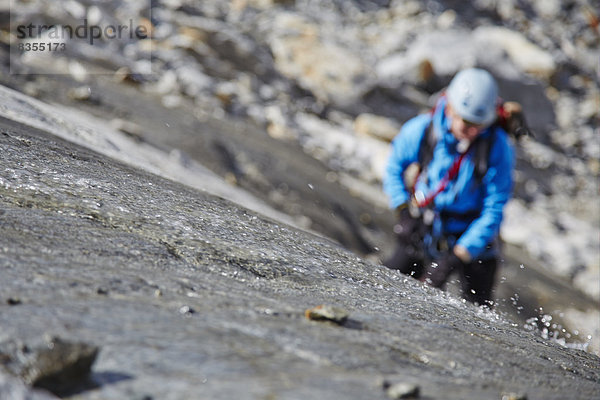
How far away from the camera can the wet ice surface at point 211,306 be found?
4.33ft

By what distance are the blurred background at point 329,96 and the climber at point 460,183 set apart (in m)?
1.12

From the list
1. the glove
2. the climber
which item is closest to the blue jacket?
the climber

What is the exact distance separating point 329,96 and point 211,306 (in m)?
7.70

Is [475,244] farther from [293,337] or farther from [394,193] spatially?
[293,337]

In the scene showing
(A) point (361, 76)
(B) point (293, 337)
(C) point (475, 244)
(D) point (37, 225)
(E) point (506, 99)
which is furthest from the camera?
(E) point (506, 99)

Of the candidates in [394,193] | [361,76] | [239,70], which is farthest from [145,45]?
[394,193]

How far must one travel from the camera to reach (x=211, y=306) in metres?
1.63

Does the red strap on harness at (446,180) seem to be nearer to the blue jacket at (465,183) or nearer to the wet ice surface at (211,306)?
the blue jacket at (465,183)

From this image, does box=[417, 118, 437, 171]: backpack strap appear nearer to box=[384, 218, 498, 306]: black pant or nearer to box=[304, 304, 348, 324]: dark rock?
box=[384, 218, 498, 306]: black pant

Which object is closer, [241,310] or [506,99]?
[241,310]

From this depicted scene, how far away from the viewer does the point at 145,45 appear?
862 centimetres

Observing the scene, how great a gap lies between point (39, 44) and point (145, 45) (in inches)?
63.9

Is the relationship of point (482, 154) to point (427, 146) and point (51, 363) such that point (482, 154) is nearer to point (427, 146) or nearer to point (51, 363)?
point (427, 146)

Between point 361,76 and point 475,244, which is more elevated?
point 361,76
